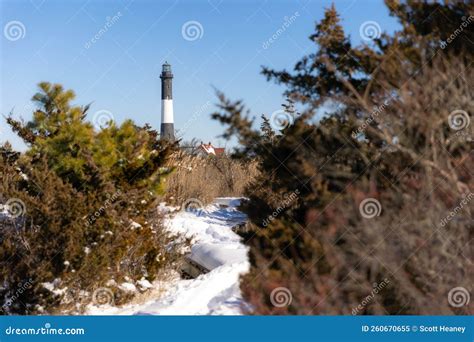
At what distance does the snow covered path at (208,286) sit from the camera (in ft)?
20.0

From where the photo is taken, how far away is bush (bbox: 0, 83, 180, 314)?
658 centimetres

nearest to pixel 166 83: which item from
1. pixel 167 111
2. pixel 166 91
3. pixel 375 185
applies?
pixel 166 91

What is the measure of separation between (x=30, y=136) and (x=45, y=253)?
1.87 m

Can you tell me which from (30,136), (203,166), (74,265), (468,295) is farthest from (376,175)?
(203,166)

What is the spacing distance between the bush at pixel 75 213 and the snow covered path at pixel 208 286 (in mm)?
386

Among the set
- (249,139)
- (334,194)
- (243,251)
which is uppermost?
(249,139)

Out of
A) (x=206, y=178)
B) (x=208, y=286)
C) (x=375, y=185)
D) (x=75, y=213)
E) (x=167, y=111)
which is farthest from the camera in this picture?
(x=167, y=111)

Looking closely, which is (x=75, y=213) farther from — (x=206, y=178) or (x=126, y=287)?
(x=206, y=178)

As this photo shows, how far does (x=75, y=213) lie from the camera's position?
21.6 ft

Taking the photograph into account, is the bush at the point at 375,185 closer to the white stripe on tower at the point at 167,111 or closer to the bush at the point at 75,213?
the bush at the point at 75,213

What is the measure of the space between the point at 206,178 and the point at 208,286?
310 inches

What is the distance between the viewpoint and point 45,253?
6.63 metres

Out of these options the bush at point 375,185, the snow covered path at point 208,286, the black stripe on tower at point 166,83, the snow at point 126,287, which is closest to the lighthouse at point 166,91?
the black stripe on tower at point 166,83

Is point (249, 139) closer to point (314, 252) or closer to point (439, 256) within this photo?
point (314, 252)
